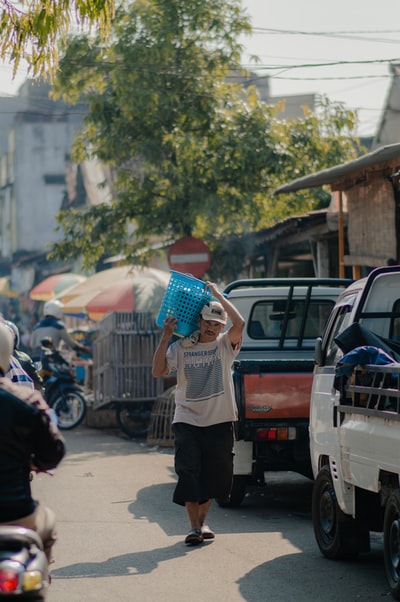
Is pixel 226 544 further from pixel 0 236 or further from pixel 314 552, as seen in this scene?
pixel 0 236

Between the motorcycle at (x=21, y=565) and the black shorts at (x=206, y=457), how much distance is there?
458cm

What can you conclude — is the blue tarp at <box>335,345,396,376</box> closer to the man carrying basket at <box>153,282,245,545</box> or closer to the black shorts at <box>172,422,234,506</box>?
the man carrying basket at <box>153,282,245,545</box>

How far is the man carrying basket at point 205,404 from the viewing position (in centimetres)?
915

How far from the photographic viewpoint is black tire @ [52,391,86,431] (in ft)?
63.3

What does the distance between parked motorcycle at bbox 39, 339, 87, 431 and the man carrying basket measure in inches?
398

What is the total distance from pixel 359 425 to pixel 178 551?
2.09m

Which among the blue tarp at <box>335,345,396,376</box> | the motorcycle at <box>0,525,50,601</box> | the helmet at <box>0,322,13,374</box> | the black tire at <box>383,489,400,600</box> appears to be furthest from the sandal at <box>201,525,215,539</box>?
the motorcycle at <box>0,525,50,601</box>

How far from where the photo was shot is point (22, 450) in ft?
16.0

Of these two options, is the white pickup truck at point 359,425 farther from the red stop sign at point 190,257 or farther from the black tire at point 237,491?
the red stop sign at point 190,257

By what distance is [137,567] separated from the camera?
8156mm

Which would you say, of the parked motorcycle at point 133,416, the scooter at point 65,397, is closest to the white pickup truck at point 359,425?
the parked motorcycle at point 133,416

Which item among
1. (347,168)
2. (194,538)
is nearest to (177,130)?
(347,168)

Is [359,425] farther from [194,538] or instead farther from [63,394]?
[63,394]

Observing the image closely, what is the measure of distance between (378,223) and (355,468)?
8.70m
